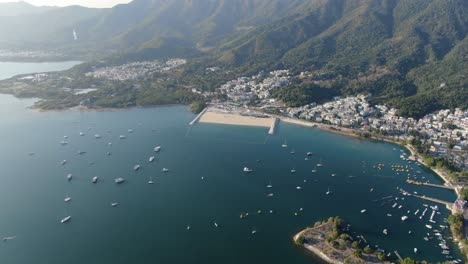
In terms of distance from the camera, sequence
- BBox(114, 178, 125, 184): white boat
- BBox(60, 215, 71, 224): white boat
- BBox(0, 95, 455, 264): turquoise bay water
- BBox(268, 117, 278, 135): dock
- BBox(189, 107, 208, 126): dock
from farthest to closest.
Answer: BBox(189, 107, 208, 126): dock < BBox(268, 117, 278, 135): dock < BBox(114, 178, 125, 184): white boat < BBox(60, 215, 71, 224): white boat < BBox(0, 95, 455, 264): turquoise bay water

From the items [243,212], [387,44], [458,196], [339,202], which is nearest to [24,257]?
[243,212]

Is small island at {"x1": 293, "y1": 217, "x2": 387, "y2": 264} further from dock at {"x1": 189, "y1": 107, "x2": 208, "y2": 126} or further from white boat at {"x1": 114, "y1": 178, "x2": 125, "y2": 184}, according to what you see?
dock at {"x1": 189, "y1": 107, "x2": 208, "y2": 126}

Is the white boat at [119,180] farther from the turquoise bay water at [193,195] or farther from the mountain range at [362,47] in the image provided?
the mountain range at [362,47]

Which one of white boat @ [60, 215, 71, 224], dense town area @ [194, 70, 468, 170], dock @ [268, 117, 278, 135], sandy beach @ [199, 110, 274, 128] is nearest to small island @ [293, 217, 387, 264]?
white boat @ [60, 215, 71, 224]

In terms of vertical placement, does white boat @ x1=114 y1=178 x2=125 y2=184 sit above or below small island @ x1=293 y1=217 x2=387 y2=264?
below

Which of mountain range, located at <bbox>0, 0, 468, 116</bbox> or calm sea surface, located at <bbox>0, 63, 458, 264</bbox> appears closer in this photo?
calm sea surface, located at <bbox>0, 63, 458, 264</bbox>

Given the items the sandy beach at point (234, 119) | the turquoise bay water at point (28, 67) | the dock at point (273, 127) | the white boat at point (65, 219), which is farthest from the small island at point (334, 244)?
the turquoise bay water at point (28, 67)
